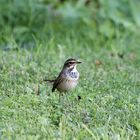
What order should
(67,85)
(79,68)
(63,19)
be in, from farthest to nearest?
(63,19) → (79,68) → (67,85)

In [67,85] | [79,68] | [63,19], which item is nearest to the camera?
[67,85]

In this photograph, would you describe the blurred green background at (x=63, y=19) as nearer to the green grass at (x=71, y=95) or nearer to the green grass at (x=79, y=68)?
the green grass at (x=79, y=68)

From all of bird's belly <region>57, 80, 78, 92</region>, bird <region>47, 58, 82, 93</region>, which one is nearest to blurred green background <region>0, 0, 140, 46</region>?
bird <region>47, 58, 82, 93</region>

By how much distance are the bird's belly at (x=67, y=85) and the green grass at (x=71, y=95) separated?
0.23 feet

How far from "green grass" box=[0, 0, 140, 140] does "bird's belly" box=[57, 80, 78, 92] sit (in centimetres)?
6

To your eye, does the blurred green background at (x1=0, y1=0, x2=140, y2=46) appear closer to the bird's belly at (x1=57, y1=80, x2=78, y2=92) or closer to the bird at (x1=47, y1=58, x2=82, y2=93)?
the bird at (x1=47, y1=58, x2=82, y2=93)

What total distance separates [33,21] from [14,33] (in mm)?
444

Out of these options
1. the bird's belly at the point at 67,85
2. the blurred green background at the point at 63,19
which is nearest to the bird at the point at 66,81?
the bird's belly at the point at 67,85

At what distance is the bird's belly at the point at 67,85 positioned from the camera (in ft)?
25.0

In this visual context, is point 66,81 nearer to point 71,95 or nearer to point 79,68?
point 71,95

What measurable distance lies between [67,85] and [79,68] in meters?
1.40

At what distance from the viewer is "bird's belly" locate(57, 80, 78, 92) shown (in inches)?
300

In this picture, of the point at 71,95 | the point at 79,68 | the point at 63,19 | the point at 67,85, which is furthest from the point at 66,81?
the point at 63,19

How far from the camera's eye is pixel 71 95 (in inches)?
296
